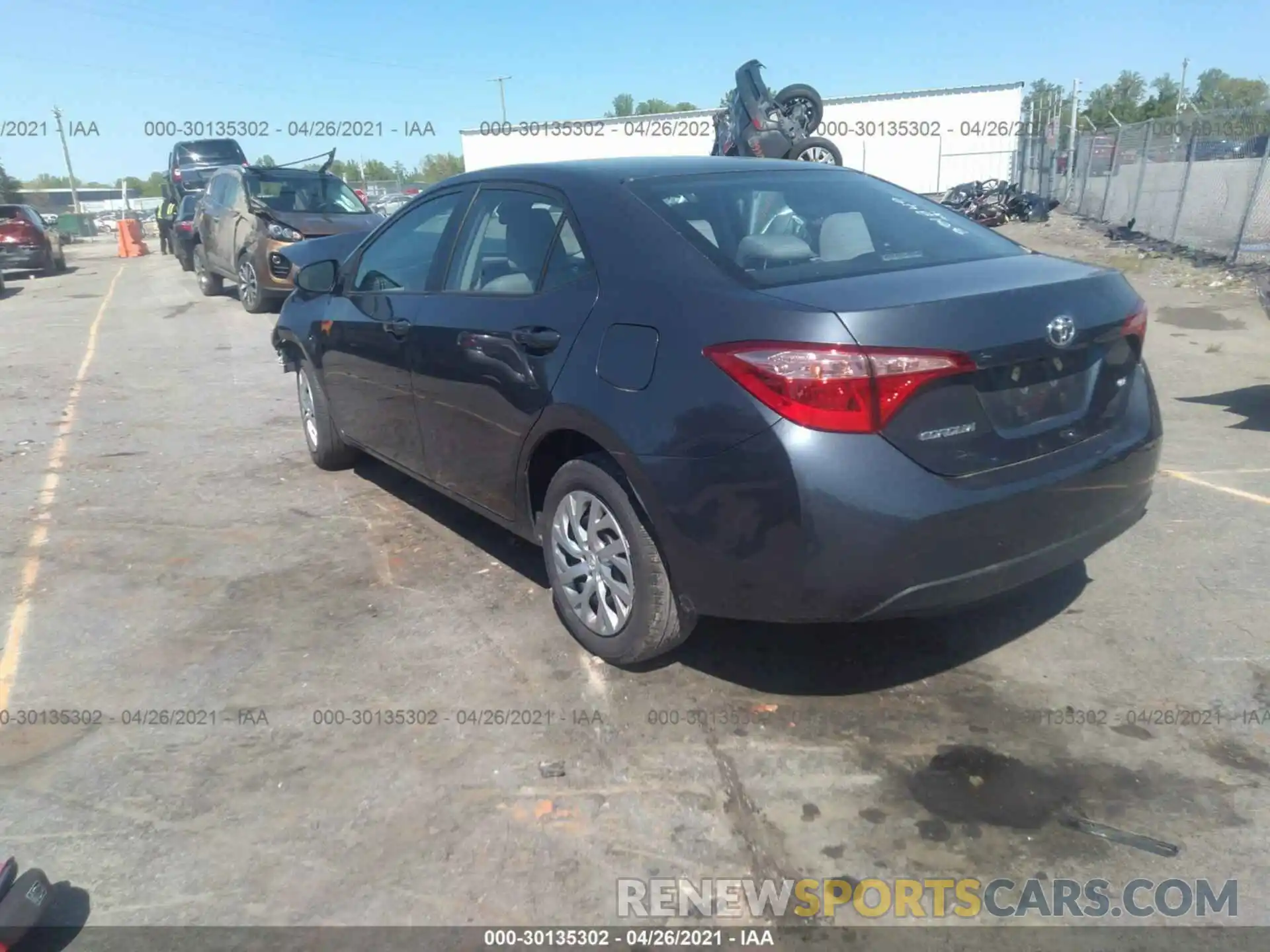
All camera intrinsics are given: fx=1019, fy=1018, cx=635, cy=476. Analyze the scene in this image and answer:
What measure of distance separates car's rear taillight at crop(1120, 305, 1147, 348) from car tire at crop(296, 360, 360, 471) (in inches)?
159

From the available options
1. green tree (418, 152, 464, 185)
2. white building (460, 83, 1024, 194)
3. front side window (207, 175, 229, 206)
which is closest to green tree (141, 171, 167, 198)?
green tree (418, 152, 464, 185)

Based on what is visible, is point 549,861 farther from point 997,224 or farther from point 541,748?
point 997,224

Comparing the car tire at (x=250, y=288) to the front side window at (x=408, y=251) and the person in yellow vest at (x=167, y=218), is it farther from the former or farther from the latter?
the person in yellow vest at (x=167, y=218)

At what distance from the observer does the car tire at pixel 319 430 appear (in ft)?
18.9

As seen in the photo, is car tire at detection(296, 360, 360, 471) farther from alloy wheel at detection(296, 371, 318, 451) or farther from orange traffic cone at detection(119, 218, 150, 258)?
orange traffic cone at detection(119, 218, 150, 258)

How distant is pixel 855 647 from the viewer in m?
3.72

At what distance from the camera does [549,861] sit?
8.81 feet

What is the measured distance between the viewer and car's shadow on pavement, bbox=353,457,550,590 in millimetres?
4668

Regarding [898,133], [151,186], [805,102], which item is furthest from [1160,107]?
[151,186]

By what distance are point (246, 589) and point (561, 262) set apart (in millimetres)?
2111

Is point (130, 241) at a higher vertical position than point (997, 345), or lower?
lower

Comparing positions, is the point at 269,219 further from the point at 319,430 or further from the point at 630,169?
the point at 630,169

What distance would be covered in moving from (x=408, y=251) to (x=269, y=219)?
844 cm

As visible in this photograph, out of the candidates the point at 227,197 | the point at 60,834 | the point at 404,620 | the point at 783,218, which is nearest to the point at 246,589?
the point at 404,620
